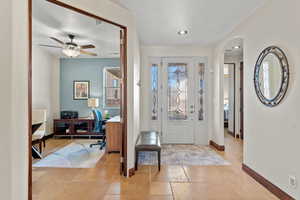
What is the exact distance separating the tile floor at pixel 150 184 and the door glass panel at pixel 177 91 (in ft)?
6.60

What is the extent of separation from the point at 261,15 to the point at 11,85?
3.49m

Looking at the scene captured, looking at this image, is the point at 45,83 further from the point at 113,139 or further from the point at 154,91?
the point at 154,91

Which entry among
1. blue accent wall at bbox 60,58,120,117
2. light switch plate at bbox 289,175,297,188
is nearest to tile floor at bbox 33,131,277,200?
light switch plate at bbox 289,175,297,188

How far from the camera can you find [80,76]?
665 centimetres

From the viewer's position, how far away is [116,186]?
2.83 metres

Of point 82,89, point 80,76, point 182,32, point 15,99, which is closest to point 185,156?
point 182,32

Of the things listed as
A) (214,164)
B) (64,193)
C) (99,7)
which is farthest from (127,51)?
(214,164)

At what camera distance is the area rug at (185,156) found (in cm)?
386

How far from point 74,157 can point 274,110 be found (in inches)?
156

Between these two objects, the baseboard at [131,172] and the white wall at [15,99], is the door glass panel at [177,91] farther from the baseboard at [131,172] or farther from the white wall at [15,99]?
the white wall at [15,99]

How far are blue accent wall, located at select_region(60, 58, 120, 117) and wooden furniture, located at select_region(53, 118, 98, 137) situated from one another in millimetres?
495

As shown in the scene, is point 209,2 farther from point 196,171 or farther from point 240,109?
point 240,109

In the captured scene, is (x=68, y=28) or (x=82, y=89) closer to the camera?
(x=68, y=28)

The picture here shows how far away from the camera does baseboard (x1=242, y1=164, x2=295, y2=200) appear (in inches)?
95.6
